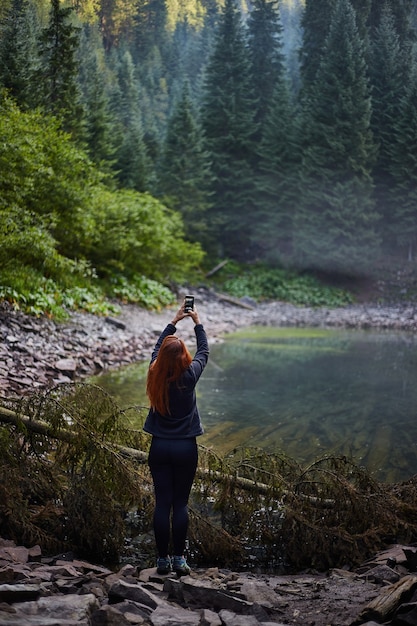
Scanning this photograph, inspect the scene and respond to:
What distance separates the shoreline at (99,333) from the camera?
11500 mm

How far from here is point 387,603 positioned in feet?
11.2

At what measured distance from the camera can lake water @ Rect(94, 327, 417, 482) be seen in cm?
876

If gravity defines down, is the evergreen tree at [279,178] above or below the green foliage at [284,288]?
above

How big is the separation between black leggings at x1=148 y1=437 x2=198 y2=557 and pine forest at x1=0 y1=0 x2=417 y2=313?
19764 millimetres

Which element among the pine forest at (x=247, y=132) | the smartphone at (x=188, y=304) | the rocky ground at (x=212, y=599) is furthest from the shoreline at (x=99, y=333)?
the pine forest at (x=247, y=132)

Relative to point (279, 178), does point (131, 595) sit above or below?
below

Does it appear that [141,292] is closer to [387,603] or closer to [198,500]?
[198,500]

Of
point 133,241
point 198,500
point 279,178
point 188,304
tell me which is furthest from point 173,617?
point 279,178

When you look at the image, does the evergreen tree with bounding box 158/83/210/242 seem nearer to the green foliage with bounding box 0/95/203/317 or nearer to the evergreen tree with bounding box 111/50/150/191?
the evergreen tree with bounding box 111/50/150/191

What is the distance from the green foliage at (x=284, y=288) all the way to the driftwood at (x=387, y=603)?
1261 inches

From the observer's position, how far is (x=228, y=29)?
44031 millimetres

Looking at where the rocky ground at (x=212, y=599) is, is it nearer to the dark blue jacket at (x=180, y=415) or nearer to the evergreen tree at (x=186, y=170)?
the dark blue jacket at (x=180, y=415)

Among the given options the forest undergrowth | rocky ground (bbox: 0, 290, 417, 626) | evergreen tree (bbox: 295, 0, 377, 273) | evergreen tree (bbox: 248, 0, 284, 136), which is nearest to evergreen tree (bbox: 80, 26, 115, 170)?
evergreen tree (bbox: 295, 0, 377, 273)

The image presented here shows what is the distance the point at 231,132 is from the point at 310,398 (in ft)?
112
